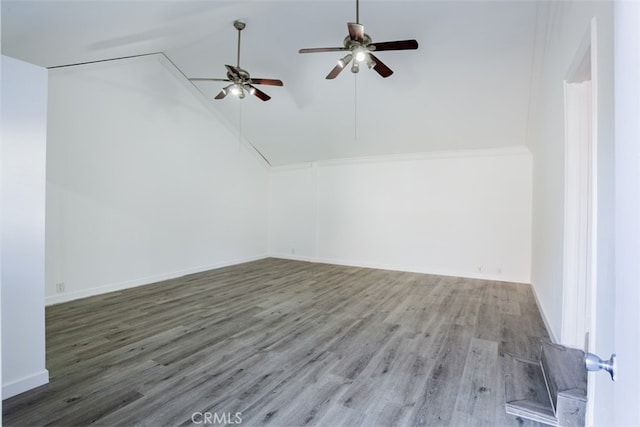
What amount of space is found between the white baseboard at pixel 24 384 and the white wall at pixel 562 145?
126 inches

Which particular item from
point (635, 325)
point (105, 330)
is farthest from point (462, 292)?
point (105, 330)

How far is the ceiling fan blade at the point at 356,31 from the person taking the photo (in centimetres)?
273

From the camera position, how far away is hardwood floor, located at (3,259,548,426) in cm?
195

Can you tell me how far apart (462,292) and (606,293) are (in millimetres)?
3665

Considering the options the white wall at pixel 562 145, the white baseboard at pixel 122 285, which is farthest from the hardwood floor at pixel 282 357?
the white wall at pixel 562 145

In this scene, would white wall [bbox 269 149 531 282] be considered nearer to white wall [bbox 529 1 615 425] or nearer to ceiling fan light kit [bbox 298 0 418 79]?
white wall [bbox 529 1 615 425]

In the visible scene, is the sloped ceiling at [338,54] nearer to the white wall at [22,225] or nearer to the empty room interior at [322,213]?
the empty room interior at [322,213]

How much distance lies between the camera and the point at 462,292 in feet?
15.3

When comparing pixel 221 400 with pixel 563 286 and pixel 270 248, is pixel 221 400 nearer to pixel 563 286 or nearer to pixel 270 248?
pixel 563 286

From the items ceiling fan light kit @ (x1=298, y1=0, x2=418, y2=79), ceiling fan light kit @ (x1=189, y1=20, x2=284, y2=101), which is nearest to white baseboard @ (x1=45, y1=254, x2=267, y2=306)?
ceiling fan light kit @ (x1=189, y1=20, x2=284, y2=101)

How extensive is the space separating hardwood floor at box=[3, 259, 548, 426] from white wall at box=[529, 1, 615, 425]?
0.84m

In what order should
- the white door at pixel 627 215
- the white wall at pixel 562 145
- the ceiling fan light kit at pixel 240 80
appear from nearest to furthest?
the white door at pixel 627 215 → the white wall at pixel 562 145 → the ceiling fan light kit at pixel 240 80

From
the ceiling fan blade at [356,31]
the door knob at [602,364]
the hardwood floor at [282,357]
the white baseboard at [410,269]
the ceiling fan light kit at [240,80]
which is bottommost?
the hardwood floor at [282,357]

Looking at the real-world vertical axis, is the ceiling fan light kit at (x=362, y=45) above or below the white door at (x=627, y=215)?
above
